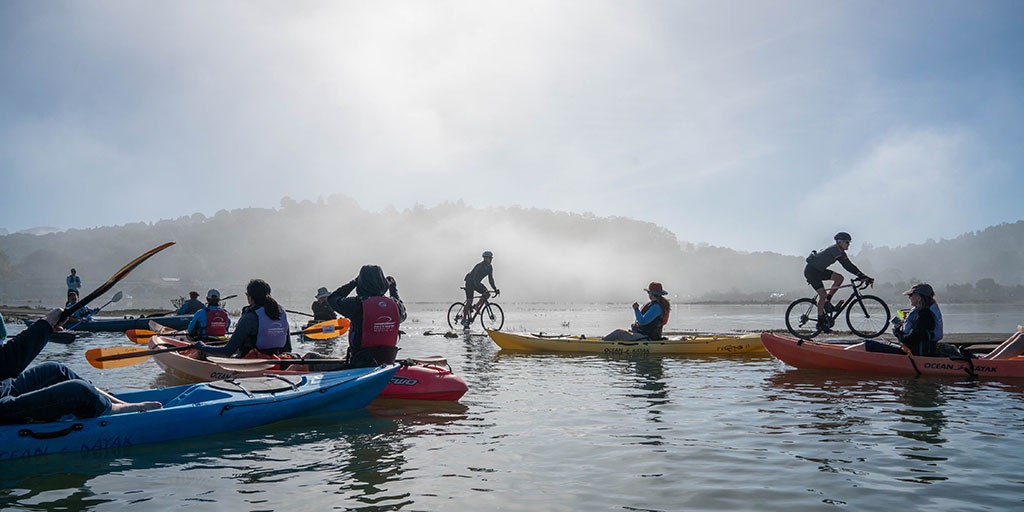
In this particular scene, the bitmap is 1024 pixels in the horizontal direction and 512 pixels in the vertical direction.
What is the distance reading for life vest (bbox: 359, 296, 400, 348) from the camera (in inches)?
416

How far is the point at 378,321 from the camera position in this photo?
10695 mm

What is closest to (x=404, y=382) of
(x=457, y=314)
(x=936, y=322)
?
(x=936, y=322)

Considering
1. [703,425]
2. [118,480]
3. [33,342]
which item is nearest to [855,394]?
[703,425]

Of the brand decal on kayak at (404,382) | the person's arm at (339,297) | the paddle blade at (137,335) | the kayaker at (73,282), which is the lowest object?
the brand decal on kayak at (404,382)

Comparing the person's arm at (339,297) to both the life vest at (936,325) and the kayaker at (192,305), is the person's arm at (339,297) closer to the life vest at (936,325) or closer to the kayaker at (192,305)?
the life vest at (936,325)

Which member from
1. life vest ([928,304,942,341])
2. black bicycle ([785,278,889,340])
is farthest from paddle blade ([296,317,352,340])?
life vest ([928,304,942,341])

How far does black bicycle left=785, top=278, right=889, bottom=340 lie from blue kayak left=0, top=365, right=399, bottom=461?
1131 centimetres

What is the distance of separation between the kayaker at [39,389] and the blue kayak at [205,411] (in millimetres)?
131

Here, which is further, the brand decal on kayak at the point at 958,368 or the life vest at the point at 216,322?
the life vest at the point at 216,322

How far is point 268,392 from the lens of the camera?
9039 millimetres

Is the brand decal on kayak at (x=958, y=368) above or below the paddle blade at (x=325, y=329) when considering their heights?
below

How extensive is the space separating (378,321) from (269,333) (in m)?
2.58

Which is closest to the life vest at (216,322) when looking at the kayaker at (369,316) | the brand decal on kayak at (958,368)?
the kayaker at (369,316)

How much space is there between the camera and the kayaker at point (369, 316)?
34.5 ft
